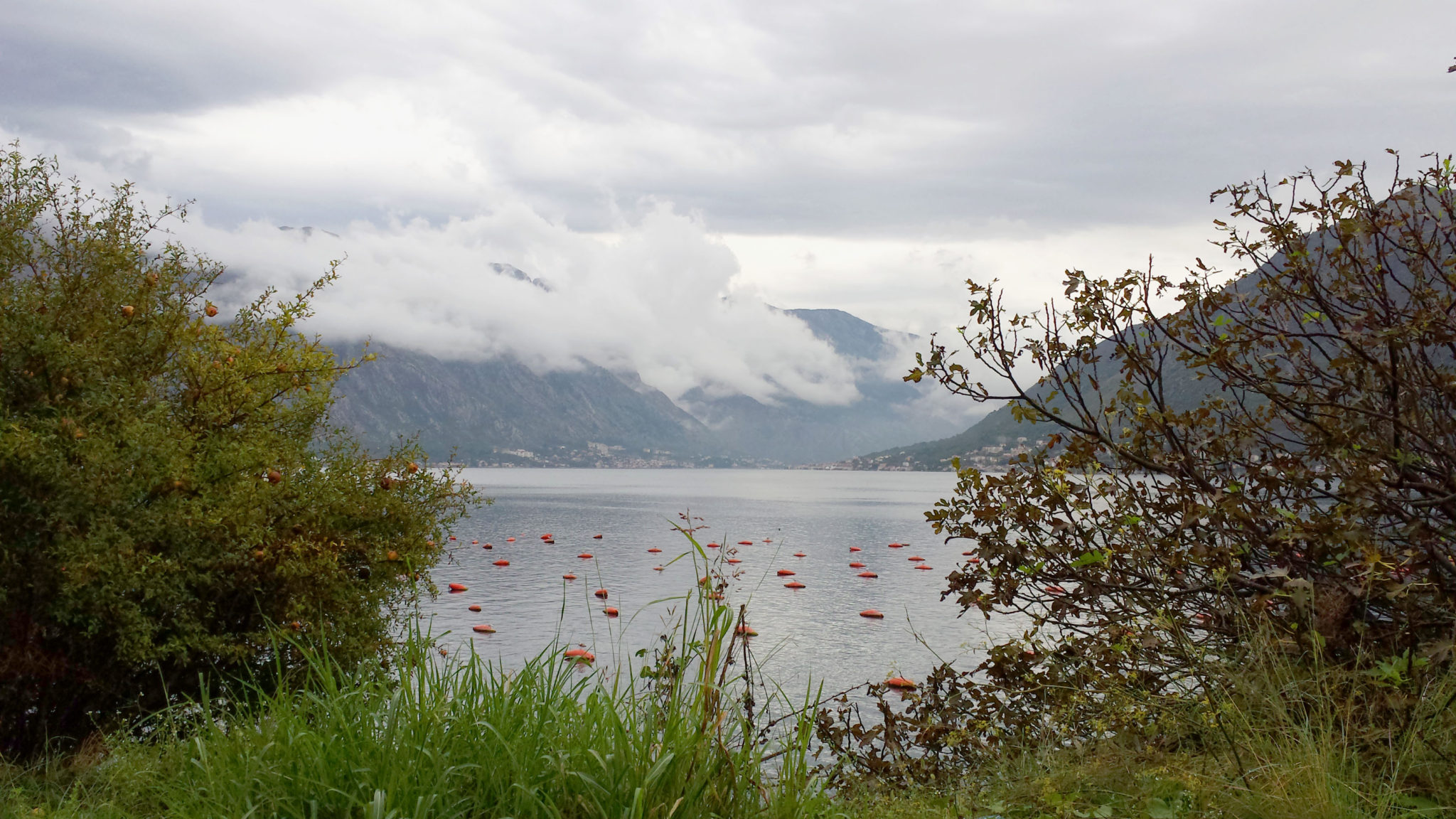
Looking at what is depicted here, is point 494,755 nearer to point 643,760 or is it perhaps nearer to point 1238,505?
point 643,760

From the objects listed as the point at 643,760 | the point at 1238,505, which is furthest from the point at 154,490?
the point at 1238,505

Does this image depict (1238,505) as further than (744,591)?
No

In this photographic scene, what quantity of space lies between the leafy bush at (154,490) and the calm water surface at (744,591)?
2.34 m

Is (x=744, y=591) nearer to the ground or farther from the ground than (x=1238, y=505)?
nearer to the ground

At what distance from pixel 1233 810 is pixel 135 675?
9148 mm

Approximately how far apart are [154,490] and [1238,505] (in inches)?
354

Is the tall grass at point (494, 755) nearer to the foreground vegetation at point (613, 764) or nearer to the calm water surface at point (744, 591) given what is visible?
the foreground vegetation at point (613, 764)

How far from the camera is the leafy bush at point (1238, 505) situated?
5.43 m

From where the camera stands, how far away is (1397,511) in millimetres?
5633

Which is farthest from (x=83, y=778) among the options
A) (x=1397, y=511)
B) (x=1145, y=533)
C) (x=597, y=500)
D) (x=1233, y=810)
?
(x=597, y=500)

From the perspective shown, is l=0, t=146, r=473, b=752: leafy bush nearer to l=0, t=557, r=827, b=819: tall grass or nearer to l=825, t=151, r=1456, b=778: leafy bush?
l=0, t=557, r=827, b=819: tall grass

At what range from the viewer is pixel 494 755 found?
3.78 meters

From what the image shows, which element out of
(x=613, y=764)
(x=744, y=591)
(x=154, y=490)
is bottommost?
(x=744, y=591)

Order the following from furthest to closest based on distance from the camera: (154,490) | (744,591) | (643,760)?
(744,591), (154,490), (643,760)
